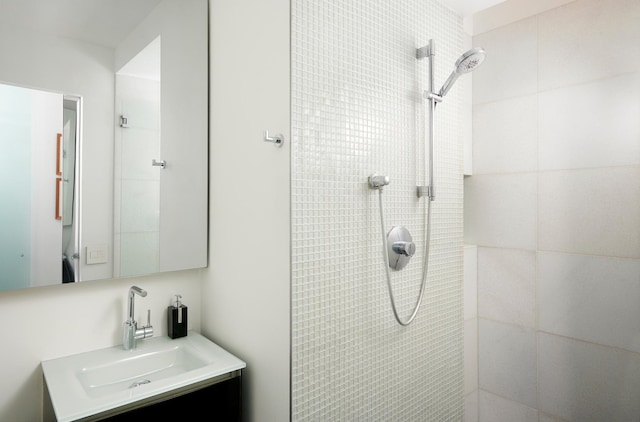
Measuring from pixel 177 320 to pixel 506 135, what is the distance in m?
1.64

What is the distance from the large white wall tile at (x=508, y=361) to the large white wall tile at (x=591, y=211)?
44 centimetres

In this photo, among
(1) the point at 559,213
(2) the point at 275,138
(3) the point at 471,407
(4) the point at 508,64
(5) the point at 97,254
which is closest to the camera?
(2) the point at 275,138

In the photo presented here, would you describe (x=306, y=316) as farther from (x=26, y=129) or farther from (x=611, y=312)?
(x=611, y=312)

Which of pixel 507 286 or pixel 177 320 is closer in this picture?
pixel 177 320

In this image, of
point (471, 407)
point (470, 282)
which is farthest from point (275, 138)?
point (471, 407)

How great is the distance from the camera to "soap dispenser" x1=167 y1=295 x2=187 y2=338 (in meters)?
1.49

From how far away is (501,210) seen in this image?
1.77m

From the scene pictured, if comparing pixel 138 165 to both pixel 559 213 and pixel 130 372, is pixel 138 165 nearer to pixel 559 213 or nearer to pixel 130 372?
pixel 130 372

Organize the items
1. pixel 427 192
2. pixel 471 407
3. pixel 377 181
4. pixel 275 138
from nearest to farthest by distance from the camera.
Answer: pixel 275 138
pixel 377 181
pixel 427 192
pixel 471 407

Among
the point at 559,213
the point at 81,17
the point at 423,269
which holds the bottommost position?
the point at 423,269

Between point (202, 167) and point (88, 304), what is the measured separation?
2.15 ft

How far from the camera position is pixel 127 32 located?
140cm

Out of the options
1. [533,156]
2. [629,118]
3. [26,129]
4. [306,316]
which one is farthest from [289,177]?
[629,118]

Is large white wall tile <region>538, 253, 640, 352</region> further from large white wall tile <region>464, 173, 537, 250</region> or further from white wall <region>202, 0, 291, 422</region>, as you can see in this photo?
white wall <region>202, 0, 291, 422</region>
